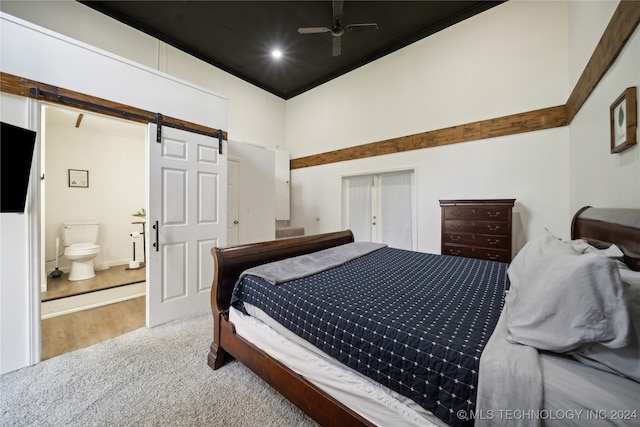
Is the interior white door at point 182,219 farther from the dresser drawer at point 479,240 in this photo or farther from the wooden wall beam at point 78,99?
the dresser drawer at point 479,240

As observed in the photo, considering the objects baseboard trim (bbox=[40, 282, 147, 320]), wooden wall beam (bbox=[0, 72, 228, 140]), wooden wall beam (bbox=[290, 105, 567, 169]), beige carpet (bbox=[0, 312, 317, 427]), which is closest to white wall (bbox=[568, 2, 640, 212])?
wooden wall beam (bbox=[290, 105, 567, 169])

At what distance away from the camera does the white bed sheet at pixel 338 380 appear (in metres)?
0.95

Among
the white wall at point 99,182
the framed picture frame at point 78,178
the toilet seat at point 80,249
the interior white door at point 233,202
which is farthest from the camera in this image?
the framed picture frame at point 78,178

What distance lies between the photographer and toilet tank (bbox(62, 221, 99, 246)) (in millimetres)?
3952

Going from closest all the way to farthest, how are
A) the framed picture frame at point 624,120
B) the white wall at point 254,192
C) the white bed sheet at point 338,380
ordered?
the white bed sheet at point 338,380, the framed picture frame at point 624,120, the white wall at point 254,192

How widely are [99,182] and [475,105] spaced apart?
21.5 feet

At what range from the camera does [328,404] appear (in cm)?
116

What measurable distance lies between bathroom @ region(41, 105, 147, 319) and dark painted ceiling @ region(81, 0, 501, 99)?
5.43ft

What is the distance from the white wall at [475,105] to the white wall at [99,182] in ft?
13.8

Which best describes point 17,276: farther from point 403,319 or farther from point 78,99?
point 403,319

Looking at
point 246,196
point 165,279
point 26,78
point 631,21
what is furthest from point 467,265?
point 26,78

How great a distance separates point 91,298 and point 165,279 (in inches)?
57.8

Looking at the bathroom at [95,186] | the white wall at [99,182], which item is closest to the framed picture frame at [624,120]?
the bathroom at [95,186]

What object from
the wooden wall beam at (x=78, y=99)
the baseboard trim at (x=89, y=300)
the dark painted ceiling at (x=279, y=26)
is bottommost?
the baseboard trim at (x=89, y=300)
